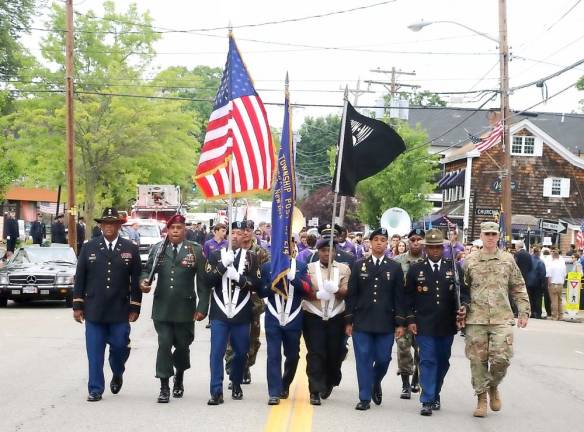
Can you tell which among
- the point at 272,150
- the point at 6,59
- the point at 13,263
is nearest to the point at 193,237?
the point at 13,263

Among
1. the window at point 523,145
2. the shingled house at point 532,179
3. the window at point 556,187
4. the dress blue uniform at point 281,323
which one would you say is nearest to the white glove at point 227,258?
the dress blue uniform at point 281,323

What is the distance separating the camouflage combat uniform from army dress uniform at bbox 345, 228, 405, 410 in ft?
A: 2.42

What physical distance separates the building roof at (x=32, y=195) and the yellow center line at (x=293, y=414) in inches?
2175

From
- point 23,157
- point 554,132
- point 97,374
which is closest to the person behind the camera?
point 97,374

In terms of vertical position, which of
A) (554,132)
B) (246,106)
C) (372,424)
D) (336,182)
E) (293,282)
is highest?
(554,132)

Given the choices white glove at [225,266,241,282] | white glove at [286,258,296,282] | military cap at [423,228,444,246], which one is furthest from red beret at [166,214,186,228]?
military cap at [423,228,444,246]

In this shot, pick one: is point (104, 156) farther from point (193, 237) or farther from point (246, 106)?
point (246, 106)

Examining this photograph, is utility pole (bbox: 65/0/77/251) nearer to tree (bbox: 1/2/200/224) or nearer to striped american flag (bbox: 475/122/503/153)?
tree (bbox: 1/2/200/224)

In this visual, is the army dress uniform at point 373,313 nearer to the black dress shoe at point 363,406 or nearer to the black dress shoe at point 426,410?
the black dress shoe at point 363,406

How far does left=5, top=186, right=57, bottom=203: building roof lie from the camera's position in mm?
63344

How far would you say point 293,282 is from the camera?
936 centimetres

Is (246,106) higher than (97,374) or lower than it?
higher

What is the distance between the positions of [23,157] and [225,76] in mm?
32841

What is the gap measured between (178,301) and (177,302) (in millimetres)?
15
